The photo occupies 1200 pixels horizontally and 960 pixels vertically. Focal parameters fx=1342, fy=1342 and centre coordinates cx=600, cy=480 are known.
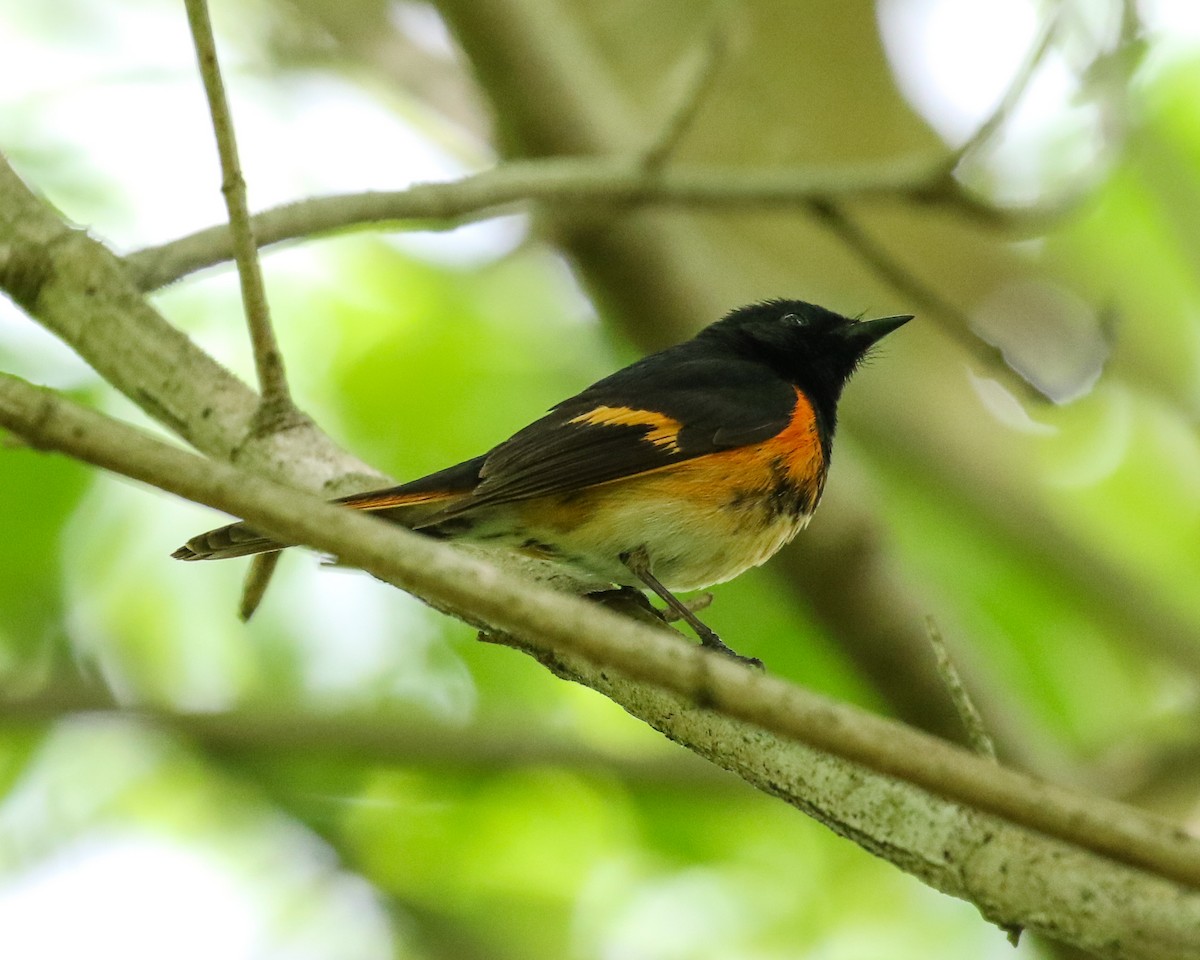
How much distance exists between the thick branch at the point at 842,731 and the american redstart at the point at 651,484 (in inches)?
54.0

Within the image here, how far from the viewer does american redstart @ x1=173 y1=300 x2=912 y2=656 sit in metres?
3.37

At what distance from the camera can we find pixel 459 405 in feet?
18.8

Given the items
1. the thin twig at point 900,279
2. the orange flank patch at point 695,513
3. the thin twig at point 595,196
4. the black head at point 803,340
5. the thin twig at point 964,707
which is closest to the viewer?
the thin twig at point 964,707

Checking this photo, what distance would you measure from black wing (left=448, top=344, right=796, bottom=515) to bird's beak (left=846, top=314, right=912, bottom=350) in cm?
40

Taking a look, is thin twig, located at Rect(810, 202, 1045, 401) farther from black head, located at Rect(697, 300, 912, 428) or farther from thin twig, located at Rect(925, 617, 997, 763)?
thin twig, located at Rect(925, 617, 997, 763)

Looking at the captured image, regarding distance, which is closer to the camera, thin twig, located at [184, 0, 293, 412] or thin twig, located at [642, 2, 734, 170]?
thin twig, located at [184, 0, 293, 412]

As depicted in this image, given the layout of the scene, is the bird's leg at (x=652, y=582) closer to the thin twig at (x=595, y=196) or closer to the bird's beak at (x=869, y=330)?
the thin twig at (x=595, y=196)

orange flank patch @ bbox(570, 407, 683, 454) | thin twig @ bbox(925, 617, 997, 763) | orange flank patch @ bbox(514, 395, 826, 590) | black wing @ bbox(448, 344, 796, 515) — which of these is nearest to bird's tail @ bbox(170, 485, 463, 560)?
black wing @ bbox(448, 344, 796, 515)

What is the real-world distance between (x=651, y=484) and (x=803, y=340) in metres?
1.15

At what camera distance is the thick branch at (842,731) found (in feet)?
5.16

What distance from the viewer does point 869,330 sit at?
4.33m

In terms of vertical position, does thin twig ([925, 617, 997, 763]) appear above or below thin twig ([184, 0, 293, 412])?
below

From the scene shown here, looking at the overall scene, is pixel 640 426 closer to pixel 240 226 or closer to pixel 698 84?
pixel 698 84

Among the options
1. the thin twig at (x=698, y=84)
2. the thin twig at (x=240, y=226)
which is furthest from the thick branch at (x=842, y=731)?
the thin twig at (x=698, y=84)
